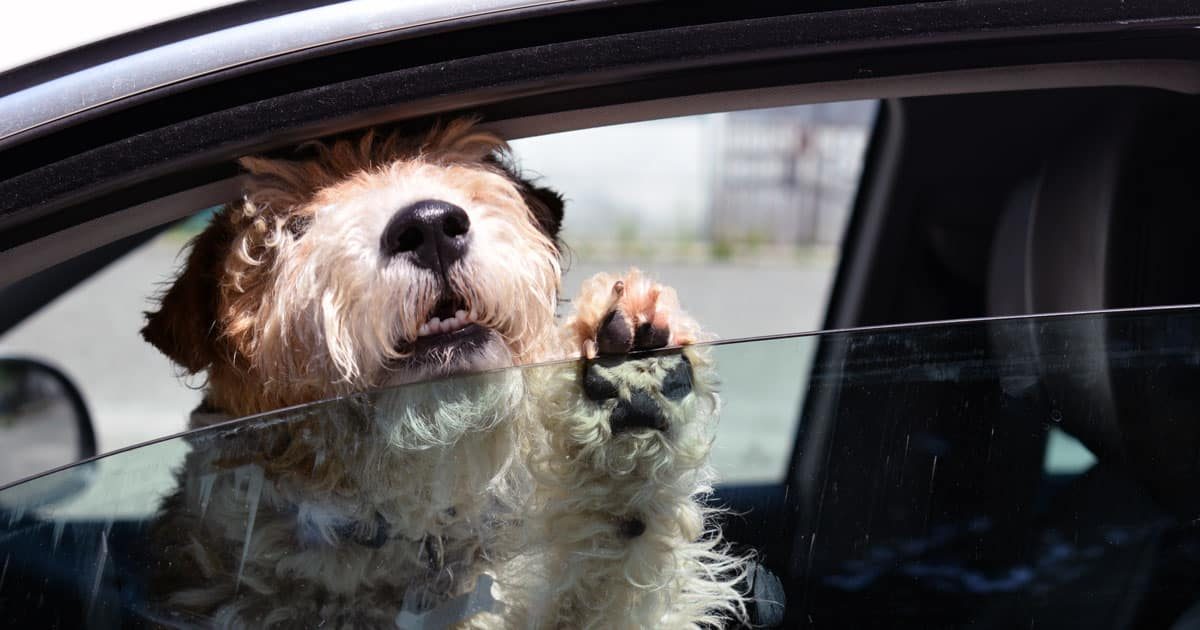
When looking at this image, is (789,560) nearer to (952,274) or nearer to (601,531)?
(601,531)

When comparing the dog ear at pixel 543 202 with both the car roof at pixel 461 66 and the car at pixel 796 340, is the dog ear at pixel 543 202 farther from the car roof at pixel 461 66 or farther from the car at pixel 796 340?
the car roof at pixel 461 66

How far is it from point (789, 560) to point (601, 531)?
19.1 inches

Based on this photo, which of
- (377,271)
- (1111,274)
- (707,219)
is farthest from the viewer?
(707,219)

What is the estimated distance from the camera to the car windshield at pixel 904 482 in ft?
4.59

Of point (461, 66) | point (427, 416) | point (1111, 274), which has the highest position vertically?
point (461, 66)

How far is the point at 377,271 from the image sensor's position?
1957 millimetres

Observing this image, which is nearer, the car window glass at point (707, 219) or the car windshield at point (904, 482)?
the car windshield at point (904, 482)

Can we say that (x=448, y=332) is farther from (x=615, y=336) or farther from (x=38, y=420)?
(x=38, y=420)


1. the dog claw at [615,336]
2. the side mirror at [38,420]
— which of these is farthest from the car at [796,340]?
the side mirror at [38,420]

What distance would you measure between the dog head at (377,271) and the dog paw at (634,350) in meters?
0.20

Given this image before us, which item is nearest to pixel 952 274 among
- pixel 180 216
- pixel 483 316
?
pixel 483 316

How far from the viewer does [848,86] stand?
61.6 inches

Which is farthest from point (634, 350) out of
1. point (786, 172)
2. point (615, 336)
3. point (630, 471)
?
point (786, 172)

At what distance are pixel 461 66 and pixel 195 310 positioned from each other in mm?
1129
